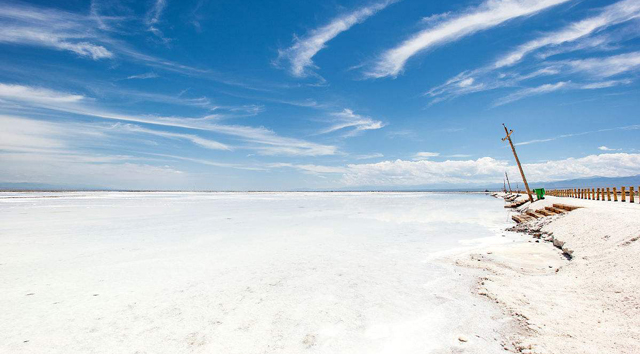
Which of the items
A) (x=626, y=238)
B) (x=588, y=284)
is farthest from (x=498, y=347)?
(x=626, y=238)

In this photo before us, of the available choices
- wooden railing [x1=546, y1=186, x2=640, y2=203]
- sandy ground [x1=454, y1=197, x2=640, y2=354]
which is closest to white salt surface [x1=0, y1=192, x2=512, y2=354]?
sandy ground [x1=454, y1=197, x2=640, y2=354]

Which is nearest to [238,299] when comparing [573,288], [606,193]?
[573,288]

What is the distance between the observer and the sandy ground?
4074 millimetres

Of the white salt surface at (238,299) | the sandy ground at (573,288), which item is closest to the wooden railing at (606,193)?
the sandy ground at (573,288)

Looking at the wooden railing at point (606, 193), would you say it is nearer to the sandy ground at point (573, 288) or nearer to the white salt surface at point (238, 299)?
the sandy ground at point (573, 288)

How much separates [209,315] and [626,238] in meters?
10.5

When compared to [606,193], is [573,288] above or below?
below

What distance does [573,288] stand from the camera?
6.00 m

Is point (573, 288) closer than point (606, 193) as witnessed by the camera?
Yes

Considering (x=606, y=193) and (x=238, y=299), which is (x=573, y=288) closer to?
(x=238, y=299)

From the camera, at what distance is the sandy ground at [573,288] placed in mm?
4074

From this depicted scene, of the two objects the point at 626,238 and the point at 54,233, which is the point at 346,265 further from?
the point at 54,233

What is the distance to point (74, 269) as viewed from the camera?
320 inches

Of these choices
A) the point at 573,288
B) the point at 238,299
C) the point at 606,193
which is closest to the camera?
the point at 573,288
